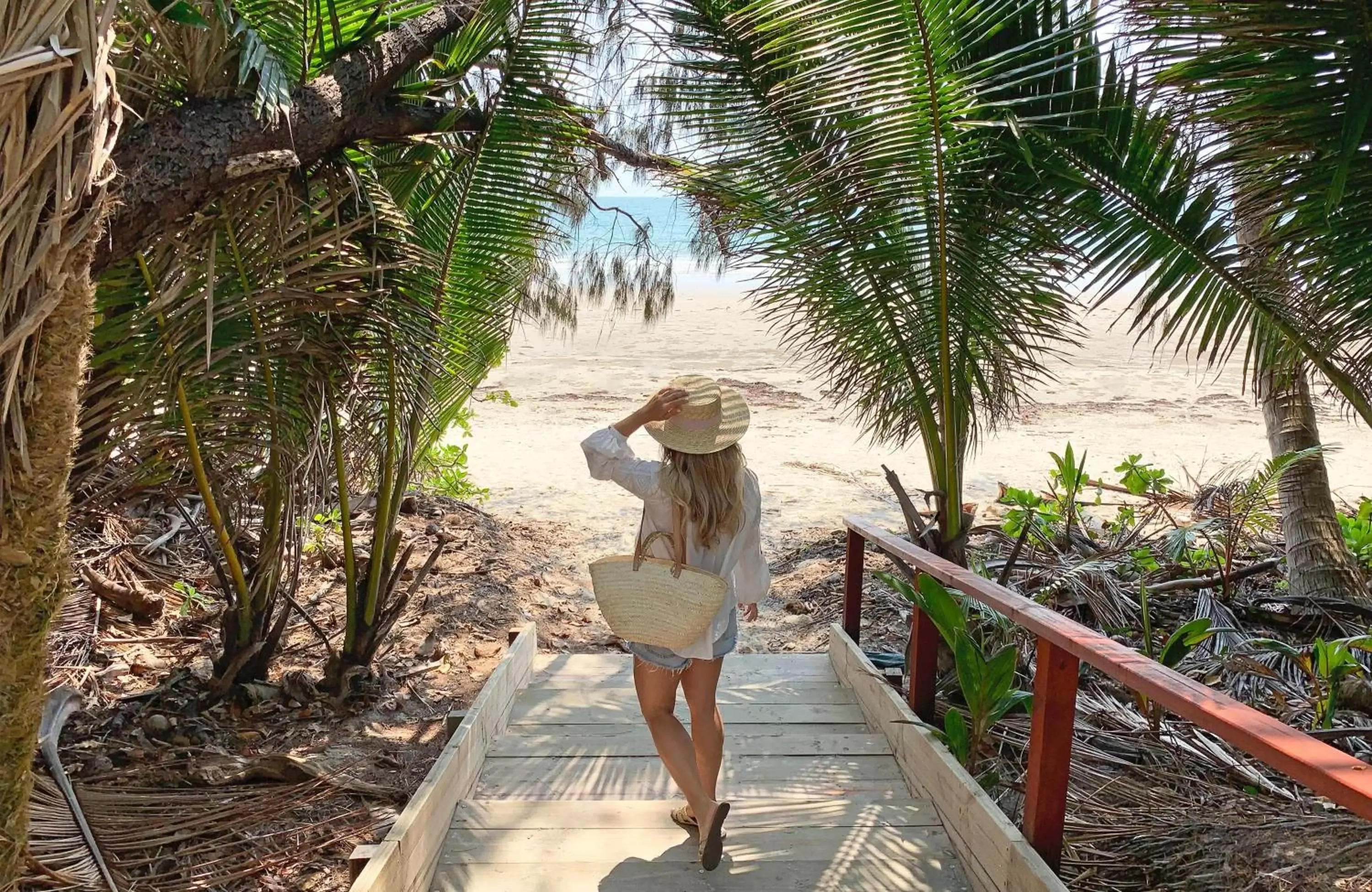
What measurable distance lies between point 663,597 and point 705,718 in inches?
17.4

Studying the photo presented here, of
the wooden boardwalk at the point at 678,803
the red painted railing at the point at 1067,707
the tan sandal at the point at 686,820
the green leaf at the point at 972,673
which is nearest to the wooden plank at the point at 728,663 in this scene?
the wooden boardwalk at the point at 678,803

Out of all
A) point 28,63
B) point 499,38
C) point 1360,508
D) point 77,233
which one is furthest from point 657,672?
point 1360,508

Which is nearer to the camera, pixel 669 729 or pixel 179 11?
pixel 179 11

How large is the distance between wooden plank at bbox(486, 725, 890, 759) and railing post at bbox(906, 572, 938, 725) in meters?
0.19

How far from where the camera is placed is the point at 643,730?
4.01m

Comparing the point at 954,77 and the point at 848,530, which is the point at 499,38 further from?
the point at 848,530

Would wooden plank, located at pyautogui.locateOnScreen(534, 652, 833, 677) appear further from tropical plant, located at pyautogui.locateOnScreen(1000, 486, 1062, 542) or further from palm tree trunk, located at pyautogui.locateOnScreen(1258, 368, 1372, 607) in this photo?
palm tree trunk, located at pyautogui.locateOnScreen(1258, 368, 1372, 607)

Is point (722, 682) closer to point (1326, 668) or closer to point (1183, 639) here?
point (1183, 639)

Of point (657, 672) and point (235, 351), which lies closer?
point (657, 672)

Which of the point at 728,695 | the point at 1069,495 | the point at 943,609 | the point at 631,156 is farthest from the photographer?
the point at 631,156

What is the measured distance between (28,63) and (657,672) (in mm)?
2111

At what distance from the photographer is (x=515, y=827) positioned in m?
3.03

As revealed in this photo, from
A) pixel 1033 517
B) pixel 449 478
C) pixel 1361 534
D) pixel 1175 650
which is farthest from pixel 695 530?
pixel 449 478

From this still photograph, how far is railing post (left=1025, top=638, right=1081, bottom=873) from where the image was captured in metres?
2.46
